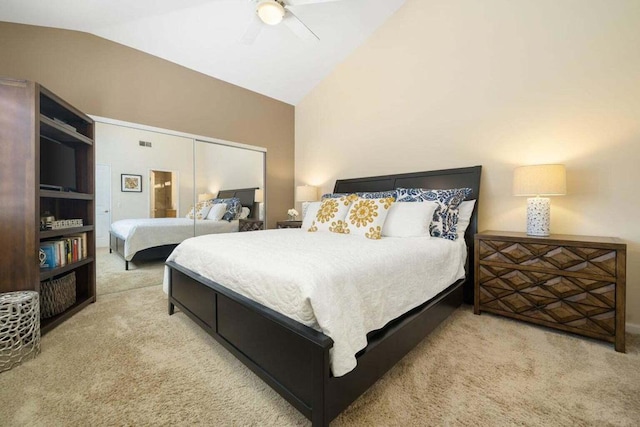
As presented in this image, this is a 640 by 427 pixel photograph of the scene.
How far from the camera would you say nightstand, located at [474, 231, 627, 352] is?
1753mm

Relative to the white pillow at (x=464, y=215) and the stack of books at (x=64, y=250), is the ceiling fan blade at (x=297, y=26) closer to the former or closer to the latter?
the white pillow at (x=464, y=215)

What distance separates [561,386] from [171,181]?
3.93 m

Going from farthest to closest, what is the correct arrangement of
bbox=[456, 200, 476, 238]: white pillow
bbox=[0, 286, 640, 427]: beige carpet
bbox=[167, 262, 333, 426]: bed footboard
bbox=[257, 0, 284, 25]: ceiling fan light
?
bbox=[456, 200, 476, 238]: white pillow
bbox=[257, 0, 284, 25]: ceiling fan light
bbox=[0, 286, 640, 427]: beige carpet
bbox=[167, 262, 333, 426]: bed footboard

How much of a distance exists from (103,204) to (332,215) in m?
2.47

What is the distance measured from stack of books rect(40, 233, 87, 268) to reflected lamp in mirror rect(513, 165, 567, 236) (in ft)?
12.6

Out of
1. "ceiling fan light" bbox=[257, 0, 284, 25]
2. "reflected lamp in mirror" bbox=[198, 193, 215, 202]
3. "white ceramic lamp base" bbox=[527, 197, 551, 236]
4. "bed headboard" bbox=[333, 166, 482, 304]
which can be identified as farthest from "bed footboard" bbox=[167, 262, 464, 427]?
"ceiling fan light" bbox=[257, 0, 284, 25]

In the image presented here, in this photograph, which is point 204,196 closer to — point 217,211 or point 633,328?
point 217,211

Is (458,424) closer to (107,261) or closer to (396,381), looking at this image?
(396,381)

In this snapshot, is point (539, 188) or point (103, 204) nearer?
point (539, 188)

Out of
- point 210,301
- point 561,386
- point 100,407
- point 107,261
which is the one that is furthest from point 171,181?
point 561,386

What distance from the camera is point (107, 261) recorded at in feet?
9.66

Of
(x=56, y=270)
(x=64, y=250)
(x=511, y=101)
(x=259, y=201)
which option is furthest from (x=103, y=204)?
(x=511, y=101)

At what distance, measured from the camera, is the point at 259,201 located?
4.26 m

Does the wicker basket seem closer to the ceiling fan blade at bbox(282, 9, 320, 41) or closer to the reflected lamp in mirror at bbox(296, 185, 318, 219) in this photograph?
the reflected lamp in mirror at bbox(296, 185, 318, 219)
